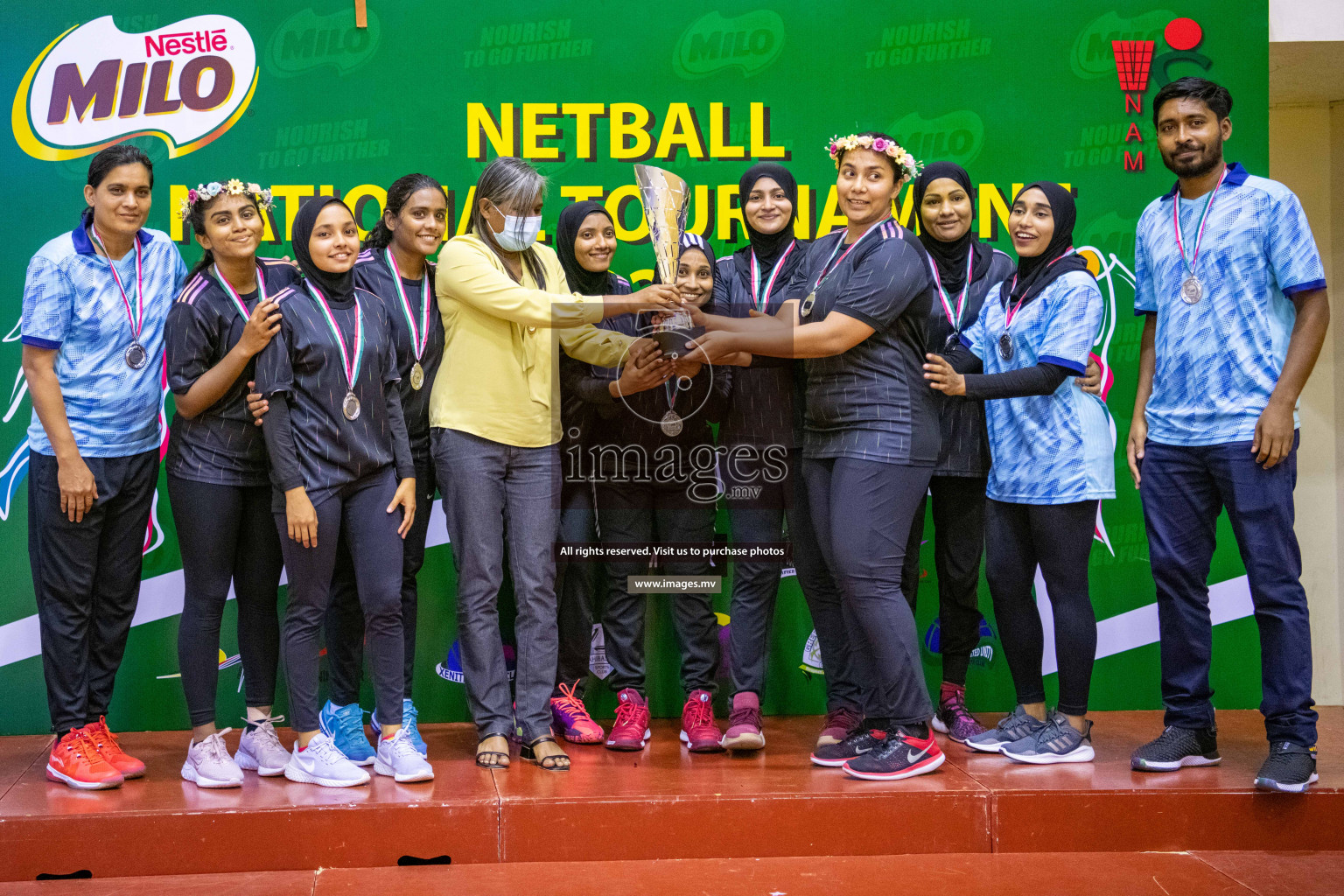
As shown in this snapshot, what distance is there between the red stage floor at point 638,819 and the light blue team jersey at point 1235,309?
1.05 meters

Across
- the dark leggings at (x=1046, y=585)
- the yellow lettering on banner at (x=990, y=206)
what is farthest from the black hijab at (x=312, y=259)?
the yellow lettering on banner at (x=990, y=206)

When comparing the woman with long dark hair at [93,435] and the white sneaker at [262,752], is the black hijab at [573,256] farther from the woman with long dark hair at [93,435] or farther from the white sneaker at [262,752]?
the white sneaker at [262,752]

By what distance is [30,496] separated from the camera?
346 centimetres

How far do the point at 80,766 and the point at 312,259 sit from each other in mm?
1598

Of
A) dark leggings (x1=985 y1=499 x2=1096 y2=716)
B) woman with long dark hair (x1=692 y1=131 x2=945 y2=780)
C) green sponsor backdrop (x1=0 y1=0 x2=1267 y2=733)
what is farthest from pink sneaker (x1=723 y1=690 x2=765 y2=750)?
dark leggings (x1=985 y1=499 x2=1096 y2=716)

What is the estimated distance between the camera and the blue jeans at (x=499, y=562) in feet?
10.8

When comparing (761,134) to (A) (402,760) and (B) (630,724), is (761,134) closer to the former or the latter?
(B) (630,724)

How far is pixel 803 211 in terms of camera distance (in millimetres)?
4156

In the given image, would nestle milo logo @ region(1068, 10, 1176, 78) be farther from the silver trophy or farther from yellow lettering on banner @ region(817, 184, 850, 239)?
the silver trophy

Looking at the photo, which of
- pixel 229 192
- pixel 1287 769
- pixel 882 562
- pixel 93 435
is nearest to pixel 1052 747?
pixel 1287 769

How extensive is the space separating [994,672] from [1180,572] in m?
1.03

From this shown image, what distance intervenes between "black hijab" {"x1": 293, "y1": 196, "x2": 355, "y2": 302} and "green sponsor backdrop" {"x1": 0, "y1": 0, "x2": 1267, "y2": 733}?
83 centimetres

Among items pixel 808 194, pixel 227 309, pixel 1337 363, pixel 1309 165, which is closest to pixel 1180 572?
pixel 808 194

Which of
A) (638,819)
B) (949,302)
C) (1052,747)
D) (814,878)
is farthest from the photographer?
(949,302)
